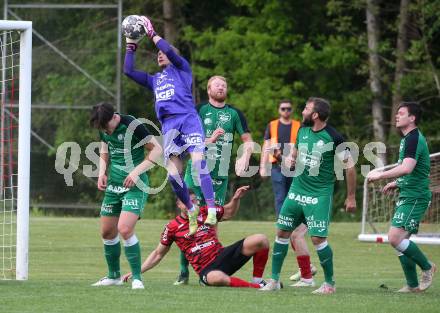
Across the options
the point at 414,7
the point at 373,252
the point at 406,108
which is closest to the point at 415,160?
the point at 406,108

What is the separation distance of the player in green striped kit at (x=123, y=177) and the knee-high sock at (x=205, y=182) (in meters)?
0.69

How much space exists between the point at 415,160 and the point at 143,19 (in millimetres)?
3318

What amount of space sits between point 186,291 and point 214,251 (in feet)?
2.67

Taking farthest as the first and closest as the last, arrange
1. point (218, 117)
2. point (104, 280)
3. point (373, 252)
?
1. point (373, 252)
2. point (218, 117)
3. point (104, 280)

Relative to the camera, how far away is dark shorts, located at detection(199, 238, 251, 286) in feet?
36.8

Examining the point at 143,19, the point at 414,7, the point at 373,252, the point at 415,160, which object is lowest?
the point at 373,252

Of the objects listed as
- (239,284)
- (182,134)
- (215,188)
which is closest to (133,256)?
(239,284)

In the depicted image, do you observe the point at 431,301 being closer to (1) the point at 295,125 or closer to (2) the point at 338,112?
(1) the point at 295,125

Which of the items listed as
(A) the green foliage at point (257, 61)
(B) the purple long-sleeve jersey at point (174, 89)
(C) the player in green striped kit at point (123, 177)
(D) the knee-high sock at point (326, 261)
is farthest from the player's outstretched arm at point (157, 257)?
(A) the green foliage at point (257, 61)

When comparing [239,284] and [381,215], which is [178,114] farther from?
[381,215]

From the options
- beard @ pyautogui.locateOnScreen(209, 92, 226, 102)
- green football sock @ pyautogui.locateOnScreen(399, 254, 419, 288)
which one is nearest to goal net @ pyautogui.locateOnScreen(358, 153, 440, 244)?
beard @ pyautogui.locateOnScreen(209, 92, 226, 102)

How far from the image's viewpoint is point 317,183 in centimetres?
1105

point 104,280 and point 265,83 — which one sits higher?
point 265,83

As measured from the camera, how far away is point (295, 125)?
16141 mm
